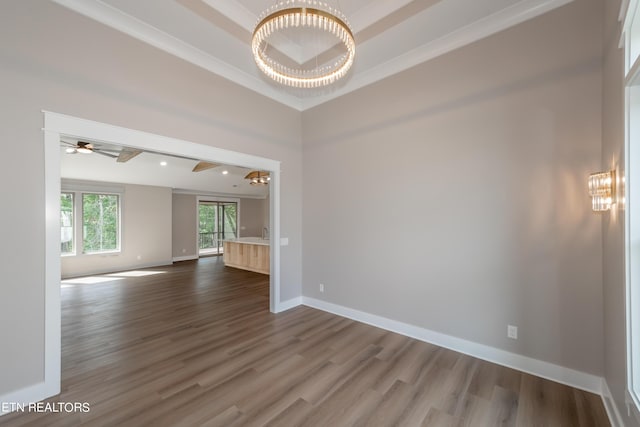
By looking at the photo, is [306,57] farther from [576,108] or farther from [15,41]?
[576,108]

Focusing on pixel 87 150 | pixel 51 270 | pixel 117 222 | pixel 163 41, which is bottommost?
pixel 51 270

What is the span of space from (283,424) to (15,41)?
3.64m

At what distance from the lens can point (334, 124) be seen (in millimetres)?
4066

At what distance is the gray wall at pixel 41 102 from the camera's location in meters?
2.03

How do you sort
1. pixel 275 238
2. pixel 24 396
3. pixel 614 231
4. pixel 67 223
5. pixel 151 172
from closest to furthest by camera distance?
1. pixel 614 231
2. pixel 24 396
3. pixel 275 238
4. pixel 67 223
5. pixel 151 172

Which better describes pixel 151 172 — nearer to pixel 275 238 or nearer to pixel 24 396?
pixel 275 238

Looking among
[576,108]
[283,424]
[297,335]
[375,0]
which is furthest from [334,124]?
[283,424]

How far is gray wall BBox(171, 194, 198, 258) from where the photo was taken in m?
9.65

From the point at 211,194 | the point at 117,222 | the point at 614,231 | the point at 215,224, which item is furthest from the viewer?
the point at 215,224

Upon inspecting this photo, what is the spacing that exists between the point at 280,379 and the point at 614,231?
9.48 ft

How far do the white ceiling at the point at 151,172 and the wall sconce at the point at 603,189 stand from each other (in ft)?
20.1

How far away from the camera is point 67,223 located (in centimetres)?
Answer: 706

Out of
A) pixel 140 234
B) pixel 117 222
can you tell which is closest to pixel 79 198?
pixel 117 222

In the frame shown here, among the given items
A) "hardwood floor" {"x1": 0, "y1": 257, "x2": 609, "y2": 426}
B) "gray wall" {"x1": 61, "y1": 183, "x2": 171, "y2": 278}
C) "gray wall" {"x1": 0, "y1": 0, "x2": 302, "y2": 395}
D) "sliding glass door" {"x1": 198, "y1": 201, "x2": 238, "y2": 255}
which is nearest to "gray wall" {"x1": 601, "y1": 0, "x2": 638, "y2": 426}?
"hardwood floor" {"x1": 0, "y1": 257, "x2": 609, "y2": 426}
